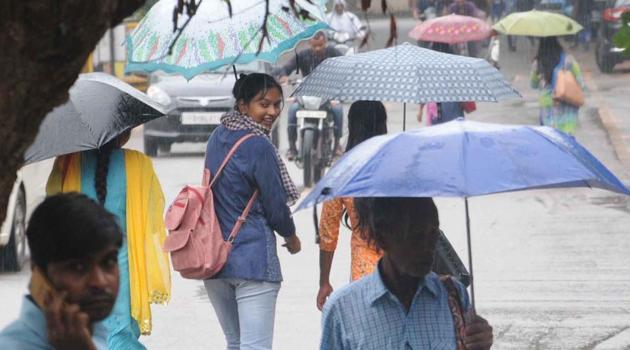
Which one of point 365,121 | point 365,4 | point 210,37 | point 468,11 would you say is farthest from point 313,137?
point 365,4

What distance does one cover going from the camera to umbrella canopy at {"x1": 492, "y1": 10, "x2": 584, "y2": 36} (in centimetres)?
1956

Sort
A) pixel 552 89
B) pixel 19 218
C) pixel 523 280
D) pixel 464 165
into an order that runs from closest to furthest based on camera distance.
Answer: pixel 464 165, pixel 523 280, pixel 19 218, pixel 552 89

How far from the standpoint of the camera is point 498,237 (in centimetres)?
1404

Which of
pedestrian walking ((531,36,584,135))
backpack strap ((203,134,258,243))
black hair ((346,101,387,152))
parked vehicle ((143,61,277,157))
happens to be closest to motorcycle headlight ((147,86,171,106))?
parked vehicle ((143,61,277,157))

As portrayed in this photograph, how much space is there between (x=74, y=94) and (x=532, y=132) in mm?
2916

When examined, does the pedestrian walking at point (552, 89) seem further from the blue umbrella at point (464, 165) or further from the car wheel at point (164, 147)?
the blue umbrella at point (464, 165)

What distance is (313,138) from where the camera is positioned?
17.9 m

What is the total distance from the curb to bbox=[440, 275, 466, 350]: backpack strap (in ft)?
49.9

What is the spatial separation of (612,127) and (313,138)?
6995mm

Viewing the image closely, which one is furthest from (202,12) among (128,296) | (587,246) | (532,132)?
(587,246)

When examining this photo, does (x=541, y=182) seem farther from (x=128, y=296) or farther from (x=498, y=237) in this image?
(x=498, y=237)

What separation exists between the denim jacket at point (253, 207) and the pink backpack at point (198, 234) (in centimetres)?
4

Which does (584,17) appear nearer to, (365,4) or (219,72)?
(219,72)

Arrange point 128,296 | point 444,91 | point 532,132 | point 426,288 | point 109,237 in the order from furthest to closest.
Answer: point 444,91 → point 128,296 → point 532,132 → point 426,288 → point 109,237
